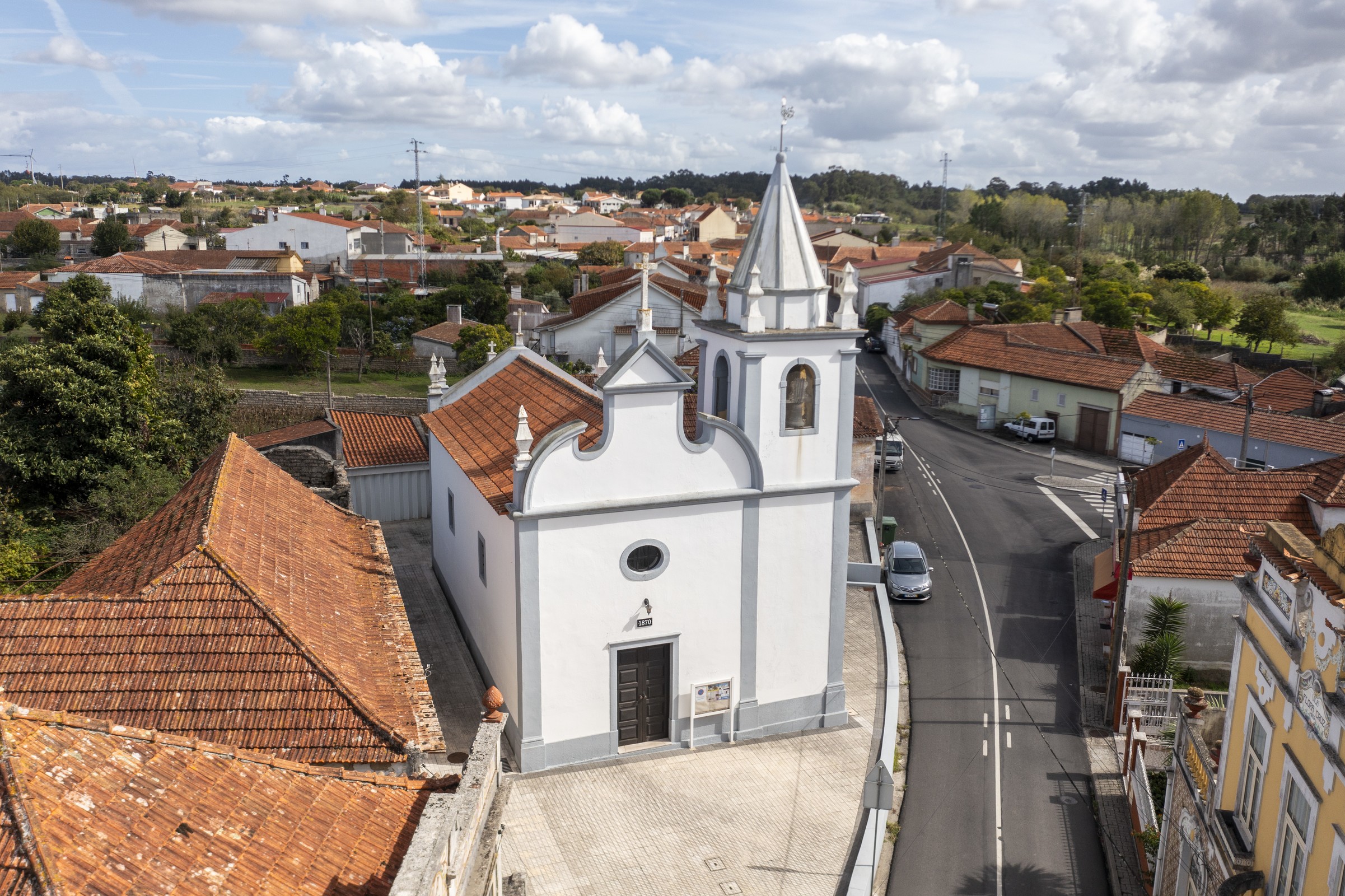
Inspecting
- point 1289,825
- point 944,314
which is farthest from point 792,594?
point 944,314

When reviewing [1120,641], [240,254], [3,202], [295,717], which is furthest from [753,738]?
[3,202]

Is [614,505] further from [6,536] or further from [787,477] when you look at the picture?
[6,536]

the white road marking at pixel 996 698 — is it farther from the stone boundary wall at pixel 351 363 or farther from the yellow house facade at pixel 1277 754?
the stone boundary wall at pixel 351 363

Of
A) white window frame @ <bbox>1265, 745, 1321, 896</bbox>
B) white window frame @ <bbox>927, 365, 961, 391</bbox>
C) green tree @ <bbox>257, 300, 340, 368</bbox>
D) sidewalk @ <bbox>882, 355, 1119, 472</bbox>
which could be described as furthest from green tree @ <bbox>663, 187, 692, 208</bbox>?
white window frame @ <bbox>1265, 745, 1321, 896</bbox>

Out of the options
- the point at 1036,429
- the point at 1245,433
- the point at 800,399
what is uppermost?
the point at 800,399

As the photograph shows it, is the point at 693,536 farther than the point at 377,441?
No

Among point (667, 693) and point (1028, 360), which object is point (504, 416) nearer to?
point (667, 693)
